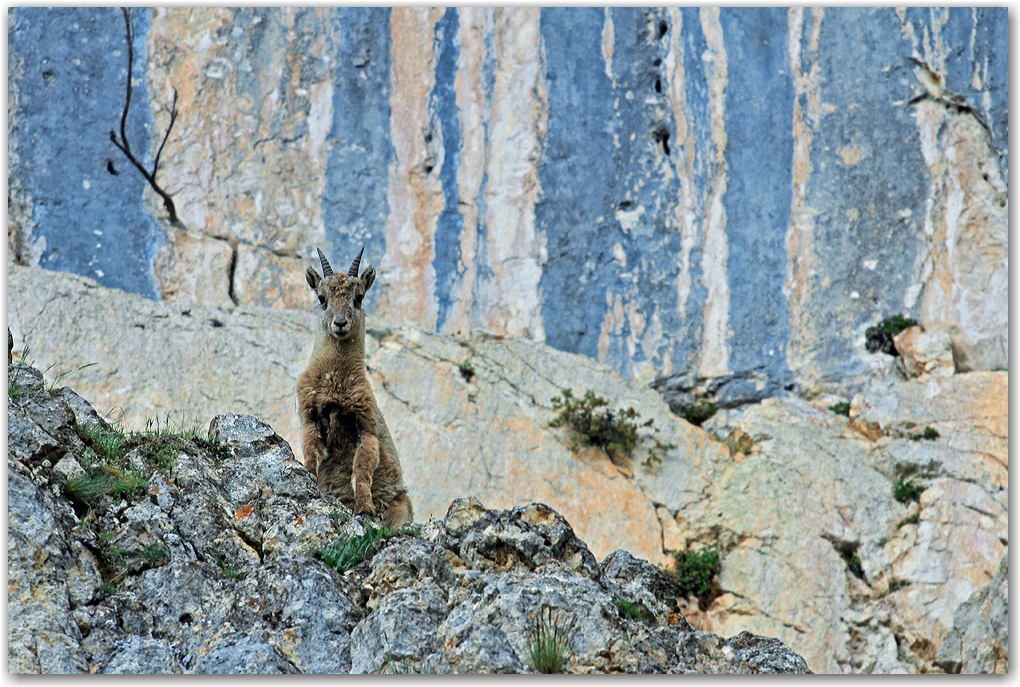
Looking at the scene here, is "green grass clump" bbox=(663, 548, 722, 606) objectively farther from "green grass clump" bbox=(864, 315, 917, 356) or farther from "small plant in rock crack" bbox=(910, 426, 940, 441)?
"green grass clump" bbox=(864, 315, 917, 356)

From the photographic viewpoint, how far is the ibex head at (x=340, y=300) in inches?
323

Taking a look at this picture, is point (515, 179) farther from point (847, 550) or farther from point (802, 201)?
point (847, 550)

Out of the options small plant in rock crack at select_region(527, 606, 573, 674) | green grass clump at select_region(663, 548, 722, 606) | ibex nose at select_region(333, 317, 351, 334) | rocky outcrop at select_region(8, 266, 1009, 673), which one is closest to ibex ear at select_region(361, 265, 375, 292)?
ibex nose at select_region(333, 317, 351, 334)

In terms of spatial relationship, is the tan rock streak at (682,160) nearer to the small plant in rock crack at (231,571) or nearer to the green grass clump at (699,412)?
the green grass clump at (699,412)

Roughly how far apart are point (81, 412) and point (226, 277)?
19.7 ft

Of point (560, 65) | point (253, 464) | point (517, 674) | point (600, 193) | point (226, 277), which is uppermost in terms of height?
point (560, 65)

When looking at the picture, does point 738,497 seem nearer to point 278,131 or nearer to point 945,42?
point 945,42

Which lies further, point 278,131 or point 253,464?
point 278,131

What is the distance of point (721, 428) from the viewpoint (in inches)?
522

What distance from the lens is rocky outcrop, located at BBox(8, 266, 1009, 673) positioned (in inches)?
458

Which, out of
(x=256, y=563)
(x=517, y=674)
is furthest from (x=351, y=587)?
(x=517, y=674)

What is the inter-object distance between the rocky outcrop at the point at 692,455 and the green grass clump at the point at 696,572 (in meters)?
0.13

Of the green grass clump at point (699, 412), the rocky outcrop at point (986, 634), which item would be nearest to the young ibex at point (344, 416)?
the rocky outcrop at point (986, 634)

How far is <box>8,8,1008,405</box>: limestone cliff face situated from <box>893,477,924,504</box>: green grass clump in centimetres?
129
